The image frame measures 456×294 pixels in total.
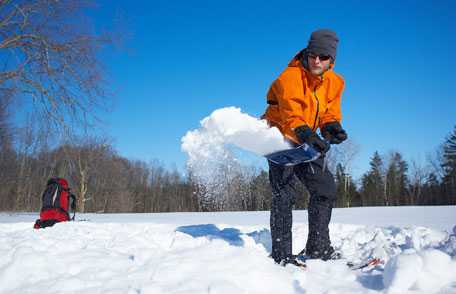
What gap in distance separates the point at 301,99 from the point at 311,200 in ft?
2.86

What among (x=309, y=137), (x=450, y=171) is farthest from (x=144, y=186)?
Answer: (x=309, y=137)

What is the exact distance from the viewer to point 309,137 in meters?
2.34

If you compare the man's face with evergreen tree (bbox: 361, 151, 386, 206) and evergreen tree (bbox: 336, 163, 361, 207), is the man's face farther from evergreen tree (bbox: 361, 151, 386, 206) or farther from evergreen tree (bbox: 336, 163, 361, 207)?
evergreen tree (bbox: 361, 151, 386, 206)

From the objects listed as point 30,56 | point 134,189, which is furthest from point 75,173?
point 30,56

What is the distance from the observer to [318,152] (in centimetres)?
245

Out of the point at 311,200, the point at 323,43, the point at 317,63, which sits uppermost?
the point at 323,43

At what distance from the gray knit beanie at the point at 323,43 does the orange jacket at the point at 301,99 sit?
0.51ft

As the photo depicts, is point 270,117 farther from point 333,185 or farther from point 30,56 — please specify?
point 30,56

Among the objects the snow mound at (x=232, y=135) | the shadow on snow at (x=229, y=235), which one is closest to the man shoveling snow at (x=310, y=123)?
the snow mound at (x=232, y=135)

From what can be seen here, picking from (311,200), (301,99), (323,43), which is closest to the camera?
(301,99)

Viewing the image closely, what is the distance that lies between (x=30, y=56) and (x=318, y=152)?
6583 millimetres

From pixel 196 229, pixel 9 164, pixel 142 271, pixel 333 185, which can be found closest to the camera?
pixel 142 271

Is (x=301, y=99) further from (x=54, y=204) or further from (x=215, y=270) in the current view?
(x=54, y=204)

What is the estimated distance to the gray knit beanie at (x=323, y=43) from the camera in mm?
2643
